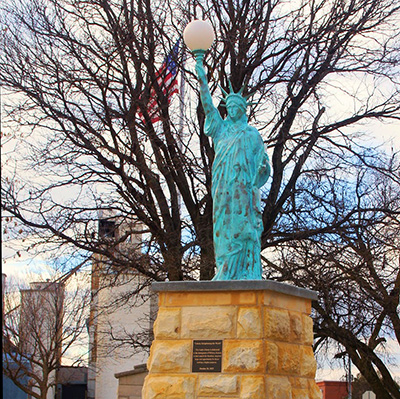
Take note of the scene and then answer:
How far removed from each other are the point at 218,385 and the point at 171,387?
0.52 m

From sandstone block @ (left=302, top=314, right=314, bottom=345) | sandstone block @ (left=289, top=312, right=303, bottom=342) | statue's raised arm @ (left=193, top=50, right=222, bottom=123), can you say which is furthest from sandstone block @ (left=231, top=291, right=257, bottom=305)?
statue's raised arm @ (left=193, top=50, right=222, bottom=123)

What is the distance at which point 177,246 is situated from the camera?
15.1 m

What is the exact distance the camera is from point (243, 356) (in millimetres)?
7160

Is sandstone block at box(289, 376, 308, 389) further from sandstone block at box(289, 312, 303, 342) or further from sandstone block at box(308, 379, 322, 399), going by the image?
sandstone block at box(289, 312, 303, 342)

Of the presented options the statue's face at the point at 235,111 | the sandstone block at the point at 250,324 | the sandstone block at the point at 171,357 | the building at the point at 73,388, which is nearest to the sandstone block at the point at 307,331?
the sandstone block at the point at 250,324

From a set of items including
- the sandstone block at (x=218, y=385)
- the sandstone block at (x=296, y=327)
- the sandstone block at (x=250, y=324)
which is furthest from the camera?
the sandstone block at (x=296, y=327)

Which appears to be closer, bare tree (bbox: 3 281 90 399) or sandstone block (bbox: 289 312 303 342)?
sandstone block (bbox: 289 312 303 342)

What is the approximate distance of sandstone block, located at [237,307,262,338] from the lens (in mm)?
7211

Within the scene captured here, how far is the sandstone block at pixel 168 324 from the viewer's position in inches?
298

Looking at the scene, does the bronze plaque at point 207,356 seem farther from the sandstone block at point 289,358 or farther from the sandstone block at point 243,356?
the sandstone block at point 289,358

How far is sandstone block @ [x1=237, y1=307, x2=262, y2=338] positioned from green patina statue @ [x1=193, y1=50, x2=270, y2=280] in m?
0.73

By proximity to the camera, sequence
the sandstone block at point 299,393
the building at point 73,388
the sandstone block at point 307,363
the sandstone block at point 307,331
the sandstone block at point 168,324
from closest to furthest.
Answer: the sandstone block at point 299,393, the sandstone block at point 168,324, the sandstone block at point 307,363, the sandstone block at point 307,331, the building at point 73,388

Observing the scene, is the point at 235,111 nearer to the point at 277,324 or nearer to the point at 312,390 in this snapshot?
the point at 277,324

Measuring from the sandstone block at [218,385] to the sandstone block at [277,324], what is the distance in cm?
56
